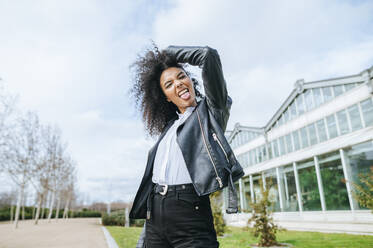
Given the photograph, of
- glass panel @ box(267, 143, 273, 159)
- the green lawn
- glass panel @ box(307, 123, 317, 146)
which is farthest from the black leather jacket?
glass panel @ box(267, 143, 273, 159)

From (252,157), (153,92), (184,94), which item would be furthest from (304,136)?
(184,94)

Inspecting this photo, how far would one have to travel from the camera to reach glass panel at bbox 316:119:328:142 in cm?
1429

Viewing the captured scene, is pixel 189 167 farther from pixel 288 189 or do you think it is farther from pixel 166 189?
pixel 288 189

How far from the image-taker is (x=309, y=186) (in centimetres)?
1484

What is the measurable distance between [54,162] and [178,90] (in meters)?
22.4

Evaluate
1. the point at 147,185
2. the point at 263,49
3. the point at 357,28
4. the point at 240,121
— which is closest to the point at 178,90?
the point at 147,185

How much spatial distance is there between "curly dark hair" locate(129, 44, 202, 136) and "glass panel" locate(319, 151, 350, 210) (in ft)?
41.7

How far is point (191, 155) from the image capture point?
5.14 feet

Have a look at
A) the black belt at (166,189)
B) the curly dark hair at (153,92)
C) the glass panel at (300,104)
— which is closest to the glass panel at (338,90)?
the glass panel at (300,104)

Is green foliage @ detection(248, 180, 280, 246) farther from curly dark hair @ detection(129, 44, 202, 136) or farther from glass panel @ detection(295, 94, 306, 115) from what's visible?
glass panel @ detection(295, 94, 306, 115)

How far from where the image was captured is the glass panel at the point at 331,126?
44.6 ft

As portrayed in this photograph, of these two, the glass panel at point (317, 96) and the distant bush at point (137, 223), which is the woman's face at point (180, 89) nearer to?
the glass panel at point (317, 96)

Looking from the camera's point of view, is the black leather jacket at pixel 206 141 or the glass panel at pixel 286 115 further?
the glass panel at pixel 286 115

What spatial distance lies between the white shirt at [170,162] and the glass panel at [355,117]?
1300 cm
